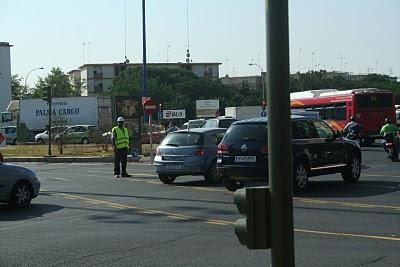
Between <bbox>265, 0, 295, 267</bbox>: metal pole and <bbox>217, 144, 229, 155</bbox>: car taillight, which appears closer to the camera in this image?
<bbox>265, 0, 295, 267</bbox>: metal pole

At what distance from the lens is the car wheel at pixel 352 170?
16.4 m

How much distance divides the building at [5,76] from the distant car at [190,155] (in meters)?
95.3

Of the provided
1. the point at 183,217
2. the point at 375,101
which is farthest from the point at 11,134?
the point at 183,217

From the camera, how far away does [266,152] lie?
14.2 m

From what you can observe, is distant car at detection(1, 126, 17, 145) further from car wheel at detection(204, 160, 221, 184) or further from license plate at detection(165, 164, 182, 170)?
car wheel at detection(204, 160, 221, 184)

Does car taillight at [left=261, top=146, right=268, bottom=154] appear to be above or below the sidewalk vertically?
above

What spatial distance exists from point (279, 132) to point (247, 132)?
11869mm

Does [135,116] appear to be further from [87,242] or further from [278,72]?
[278,72]

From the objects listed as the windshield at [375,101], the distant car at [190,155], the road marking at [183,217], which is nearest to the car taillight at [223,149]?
the distant car at [190,155]

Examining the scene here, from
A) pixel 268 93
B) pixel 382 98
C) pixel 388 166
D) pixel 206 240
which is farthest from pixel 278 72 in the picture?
pixel 382 98

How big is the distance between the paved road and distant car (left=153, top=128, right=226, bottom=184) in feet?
1.61

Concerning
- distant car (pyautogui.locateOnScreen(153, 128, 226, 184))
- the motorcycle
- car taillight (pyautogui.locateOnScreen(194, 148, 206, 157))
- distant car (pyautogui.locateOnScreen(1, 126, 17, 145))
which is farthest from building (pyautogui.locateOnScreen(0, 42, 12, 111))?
car taillight (pyautogui.locateOnScreen(194, 148, 206, 157))

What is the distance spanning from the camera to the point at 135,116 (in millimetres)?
31109

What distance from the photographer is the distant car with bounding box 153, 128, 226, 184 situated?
17547mm
